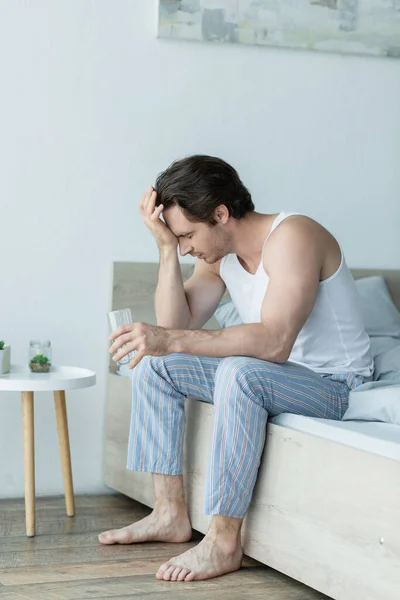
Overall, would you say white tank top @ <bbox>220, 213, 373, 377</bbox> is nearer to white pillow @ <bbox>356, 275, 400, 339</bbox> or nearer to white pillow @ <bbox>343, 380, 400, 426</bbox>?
white pillow @ <bbox>343, 380, 400, 426</bbox>

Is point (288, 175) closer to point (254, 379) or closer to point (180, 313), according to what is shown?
point (180, 313)

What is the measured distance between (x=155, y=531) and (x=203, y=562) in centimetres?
31

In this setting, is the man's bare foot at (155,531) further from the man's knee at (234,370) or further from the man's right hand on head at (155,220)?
the man's right hand on head at (155,220)

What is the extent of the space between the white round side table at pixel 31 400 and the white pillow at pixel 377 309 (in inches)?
34.8

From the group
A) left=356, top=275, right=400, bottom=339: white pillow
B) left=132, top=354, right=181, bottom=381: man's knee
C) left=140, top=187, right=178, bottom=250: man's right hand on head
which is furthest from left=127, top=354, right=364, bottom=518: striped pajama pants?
left=356, top=275, right=400, bottom=339: white pillow

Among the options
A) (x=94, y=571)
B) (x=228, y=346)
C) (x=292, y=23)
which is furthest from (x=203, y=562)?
(x=292, y=23)

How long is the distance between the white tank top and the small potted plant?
64cm

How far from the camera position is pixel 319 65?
3.29m

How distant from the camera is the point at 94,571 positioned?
223 centimetres

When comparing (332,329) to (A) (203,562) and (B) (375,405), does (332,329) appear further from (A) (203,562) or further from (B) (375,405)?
(A) (203,562)

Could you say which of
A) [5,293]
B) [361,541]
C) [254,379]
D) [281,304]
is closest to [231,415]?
[254,379]

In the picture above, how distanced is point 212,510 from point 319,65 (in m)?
1.74

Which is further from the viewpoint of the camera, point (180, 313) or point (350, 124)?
point (350, 124)

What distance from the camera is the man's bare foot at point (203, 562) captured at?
85.4 inches
